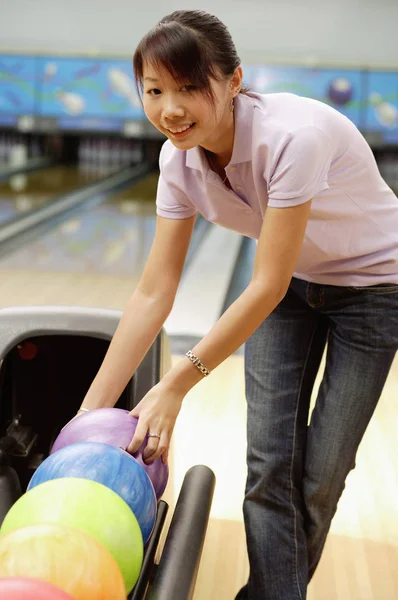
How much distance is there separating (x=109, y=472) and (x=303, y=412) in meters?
0.47

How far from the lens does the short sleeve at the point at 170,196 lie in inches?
51.5

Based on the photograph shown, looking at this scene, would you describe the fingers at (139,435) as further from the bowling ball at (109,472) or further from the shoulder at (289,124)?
the shoulder at (289,124)


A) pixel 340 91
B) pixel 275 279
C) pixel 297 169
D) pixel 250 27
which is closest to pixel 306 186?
pixel 297 169

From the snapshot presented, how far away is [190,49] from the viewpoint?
1.07 m

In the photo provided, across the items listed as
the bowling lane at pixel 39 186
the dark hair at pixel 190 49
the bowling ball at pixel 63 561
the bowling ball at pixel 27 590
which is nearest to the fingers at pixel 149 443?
the bowling ball at pixel 63 561

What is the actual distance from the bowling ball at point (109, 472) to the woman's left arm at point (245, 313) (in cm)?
4

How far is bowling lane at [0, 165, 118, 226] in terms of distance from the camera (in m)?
6.33

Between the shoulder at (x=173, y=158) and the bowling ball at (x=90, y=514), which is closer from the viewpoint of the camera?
the bowling ball at (x=90, y=514)

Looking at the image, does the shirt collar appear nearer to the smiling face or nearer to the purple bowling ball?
the smiling face

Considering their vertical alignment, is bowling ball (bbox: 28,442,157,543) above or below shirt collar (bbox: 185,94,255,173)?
below

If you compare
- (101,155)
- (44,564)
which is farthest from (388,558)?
(101,155)

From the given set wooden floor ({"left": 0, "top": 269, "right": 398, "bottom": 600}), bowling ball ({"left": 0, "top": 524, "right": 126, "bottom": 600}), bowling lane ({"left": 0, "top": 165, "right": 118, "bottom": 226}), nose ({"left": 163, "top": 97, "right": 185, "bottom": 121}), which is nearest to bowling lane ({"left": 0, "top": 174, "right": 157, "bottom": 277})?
bowling lane ({"left": 0, "top": 165, "right": 118, "bottom": 226})

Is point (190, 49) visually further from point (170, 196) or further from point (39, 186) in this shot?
point (39, 186)

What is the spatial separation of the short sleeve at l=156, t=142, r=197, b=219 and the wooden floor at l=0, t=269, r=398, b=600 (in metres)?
0.56
